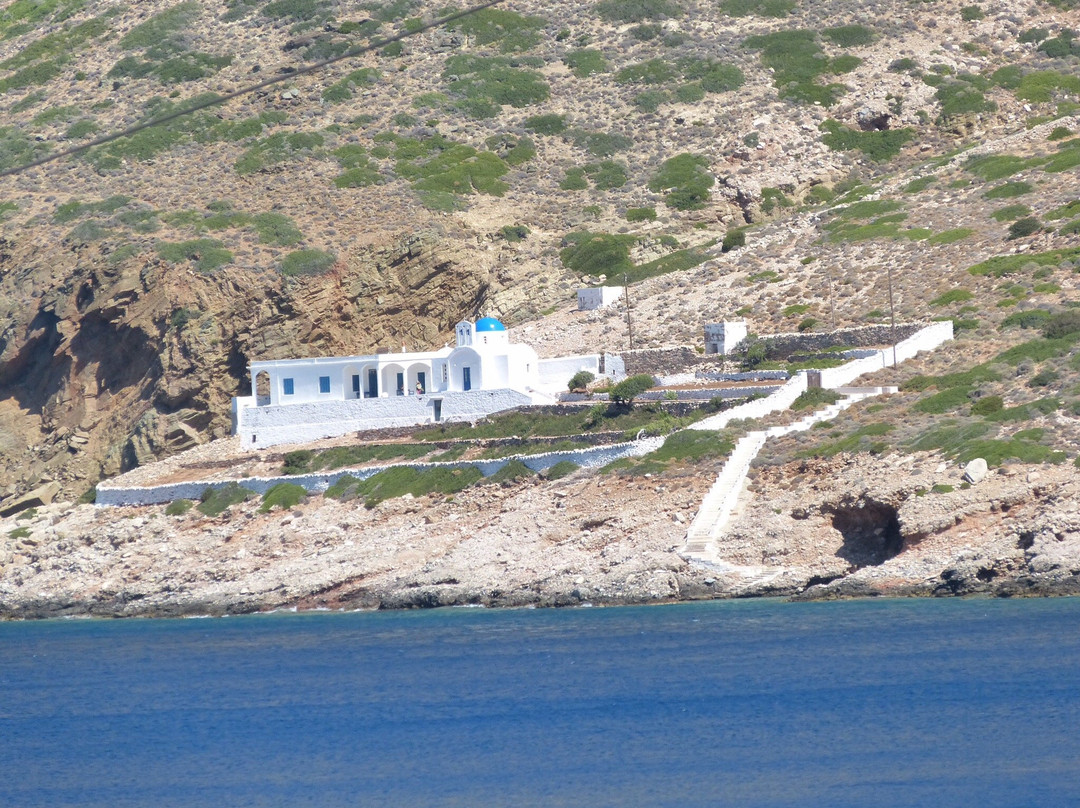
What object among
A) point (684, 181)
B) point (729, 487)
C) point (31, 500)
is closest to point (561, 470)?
point (729, 487)

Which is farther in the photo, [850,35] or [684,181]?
[850,35]

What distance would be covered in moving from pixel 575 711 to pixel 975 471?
16640 millimetres

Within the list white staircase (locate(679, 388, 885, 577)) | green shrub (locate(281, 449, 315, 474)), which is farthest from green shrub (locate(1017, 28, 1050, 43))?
green shrub (locate(281, 449, 315, 474))

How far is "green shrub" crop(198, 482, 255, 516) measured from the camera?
65812 mm

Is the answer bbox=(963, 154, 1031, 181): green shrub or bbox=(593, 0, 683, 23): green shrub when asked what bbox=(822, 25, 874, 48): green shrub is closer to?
bbox=(593, 0, 683, 23): green shrub

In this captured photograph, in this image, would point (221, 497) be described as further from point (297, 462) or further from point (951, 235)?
point (951, 235)

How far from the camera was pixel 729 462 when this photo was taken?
2240 inches

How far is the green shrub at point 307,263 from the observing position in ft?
265

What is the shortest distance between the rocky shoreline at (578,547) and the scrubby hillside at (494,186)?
9.21 m

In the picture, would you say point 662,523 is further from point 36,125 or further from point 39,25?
point 39,25

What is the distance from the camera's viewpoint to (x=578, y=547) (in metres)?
55.0

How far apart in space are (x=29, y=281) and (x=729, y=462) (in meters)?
40.8

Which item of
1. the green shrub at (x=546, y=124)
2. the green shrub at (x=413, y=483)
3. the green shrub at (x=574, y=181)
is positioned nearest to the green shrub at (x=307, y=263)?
the green shrub at (x=574, y=181)

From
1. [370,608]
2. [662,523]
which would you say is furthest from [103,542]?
[662,523]
